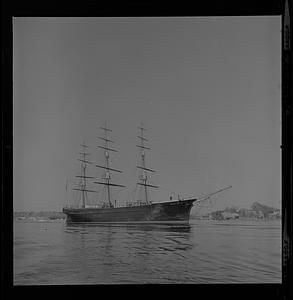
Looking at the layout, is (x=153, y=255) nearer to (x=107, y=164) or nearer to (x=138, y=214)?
(x=138, y=214)

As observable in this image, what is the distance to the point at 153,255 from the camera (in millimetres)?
1489

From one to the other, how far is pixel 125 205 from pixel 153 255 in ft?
0.50

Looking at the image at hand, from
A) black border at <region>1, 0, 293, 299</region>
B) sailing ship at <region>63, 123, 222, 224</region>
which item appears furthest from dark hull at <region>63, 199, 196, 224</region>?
black border at <region>1, 0, 293, 299</region>

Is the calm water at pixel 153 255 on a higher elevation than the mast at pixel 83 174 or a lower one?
lower

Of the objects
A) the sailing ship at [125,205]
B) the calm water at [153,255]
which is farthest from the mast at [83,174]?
the calm water at [153,255]

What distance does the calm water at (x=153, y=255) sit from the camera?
4.82 feet

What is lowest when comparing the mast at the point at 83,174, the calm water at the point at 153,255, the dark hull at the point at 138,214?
the calm water at the point at 153,255

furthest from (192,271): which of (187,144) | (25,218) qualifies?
(25,218)

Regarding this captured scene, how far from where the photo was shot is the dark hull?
4.93ft

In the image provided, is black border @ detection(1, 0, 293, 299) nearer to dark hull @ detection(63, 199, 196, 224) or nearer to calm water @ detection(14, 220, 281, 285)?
calm water @ detection(14, 220, 281, 285)
